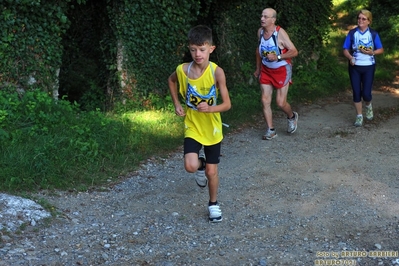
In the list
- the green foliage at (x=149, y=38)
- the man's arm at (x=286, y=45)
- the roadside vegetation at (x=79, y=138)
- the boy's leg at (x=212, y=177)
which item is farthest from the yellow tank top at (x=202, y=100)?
the green foliage at (x=149, y=38)

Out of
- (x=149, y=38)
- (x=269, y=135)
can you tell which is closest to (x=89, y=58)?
(x=149, y=38)

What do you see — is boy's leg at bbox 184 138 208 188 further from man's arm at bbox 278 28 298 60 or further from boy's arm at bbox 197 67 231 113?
man's arm at bbox 278 28 298 60

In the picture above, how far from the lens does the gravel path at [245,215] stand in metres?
4.81

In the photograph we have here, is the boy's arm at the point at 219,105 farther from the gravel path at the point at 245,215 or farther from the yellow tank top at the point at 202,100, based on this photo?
the gravel path at the point at 245,215

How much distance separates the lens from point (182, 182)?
680cm

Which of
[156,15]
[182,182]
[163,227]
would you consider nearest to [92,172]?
[182,182]

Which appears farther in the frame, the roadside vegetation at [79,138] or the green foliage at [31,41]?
the green foliage at [31,41]

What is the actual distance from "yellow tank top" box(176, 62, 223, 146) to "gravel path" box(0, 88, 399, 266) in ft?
2.61

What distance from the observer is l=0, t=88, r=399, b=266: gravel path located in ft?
15.8

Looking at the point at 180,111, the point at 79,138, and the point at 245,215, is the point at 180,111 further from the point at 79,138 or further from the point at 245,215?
the point at 79,138

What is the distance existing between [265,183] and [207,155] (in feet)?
4.66

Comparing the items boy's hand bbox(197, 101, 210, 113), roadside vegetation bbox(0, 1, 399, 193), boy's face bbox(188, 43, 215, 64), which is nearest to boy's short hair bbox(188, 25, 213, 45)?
boy's face bbox(188, 43, 215, 64)

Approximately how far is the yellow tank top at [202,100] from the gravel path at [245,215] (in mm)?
796

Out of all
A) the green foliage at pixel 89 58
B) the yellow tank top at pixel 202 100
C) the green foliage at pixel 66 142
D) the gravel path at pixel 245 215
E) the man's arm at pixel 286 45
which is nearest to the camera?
the gravel path at pixel 245 215
